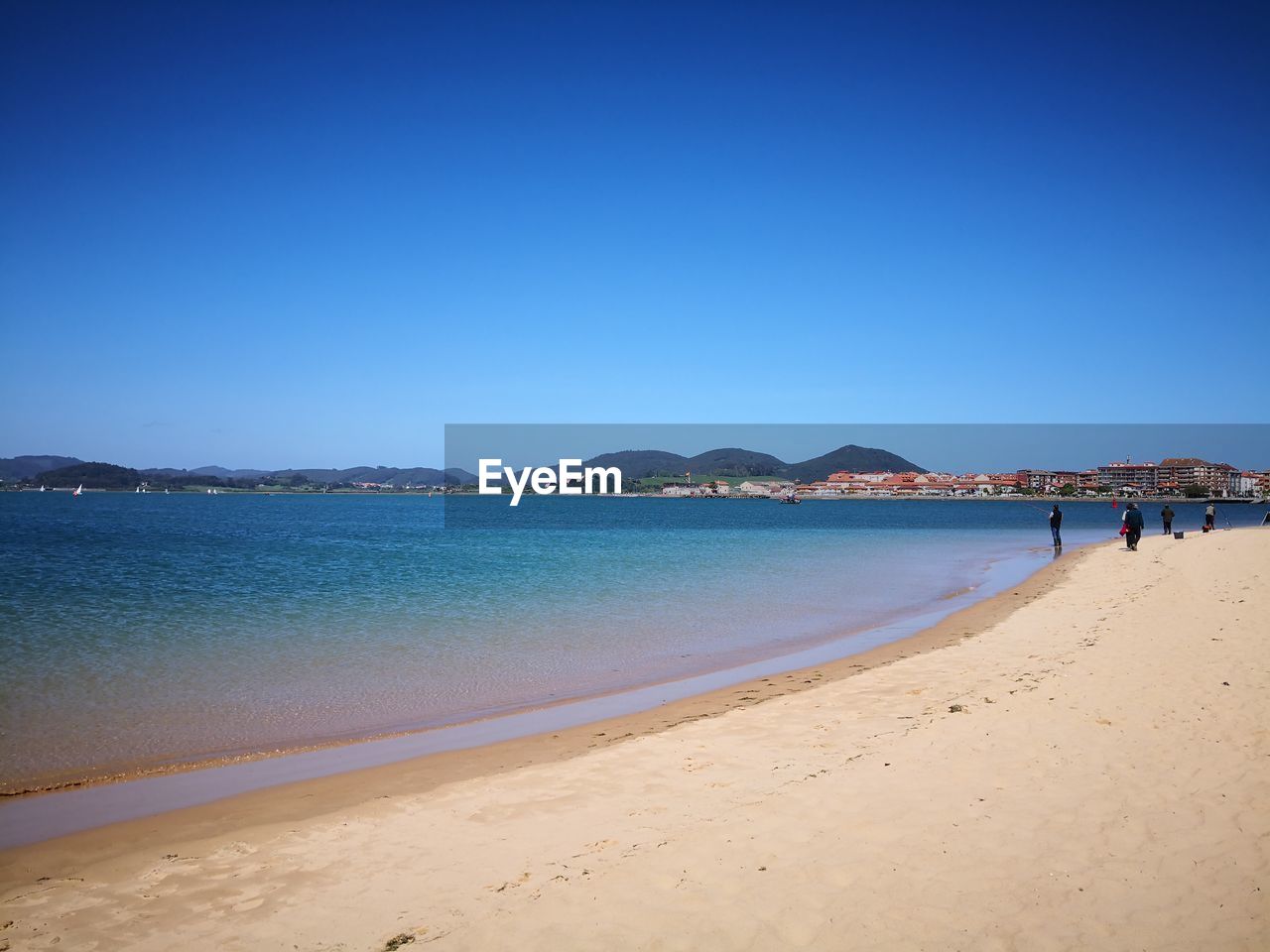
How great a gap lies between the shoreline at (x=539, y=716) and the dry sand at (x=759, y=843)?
0.97 m

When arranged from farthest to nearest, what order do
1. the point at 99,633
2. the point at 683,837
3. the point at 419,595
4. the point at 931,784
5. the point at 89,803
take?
the point at 419,595 < the point at 99,633 < the point at 89,803 < the point at 931,784 < the point at 683,837

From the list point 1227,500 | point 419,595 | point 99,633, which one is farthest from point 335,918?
point 1227,500

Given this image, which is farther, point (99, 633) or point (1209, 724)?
point (99, 633)

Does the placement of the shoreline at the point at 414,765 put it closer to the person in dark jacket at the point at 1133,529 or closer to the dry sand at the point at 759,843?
the dry sand at the point at 759,843

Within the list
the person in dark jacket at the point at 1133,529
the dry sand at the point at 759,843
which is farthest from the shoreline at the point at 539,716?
the person in dark jacket at the point at 1133,529

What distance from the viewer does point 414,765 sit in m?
7.09

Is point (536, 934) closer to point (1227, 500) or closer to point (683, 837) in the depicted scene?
point (683, 837)

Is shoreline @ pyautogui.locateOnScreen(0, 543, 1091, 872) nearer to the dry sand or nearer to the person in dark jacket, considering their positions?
the dry sand

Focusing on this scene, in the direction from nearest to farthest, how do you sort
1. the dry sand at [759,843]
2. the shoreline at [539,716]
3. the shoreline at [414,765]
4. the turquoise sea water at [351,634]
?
the dry sand at [759,843], the shoreline at [414,765], the shoreline at [539,716], the turquoise sea water at [351,634]

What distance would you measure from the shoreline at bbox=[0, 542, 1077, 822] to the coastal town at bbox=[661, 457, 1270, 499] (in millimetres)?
150889

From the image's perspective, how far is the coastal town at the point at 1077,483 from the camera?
529ft

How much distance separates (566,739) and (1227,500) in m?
175

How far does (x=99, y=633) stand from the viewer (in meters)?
13.4

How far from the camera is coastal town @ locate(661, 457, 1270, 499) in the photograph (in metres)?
161
